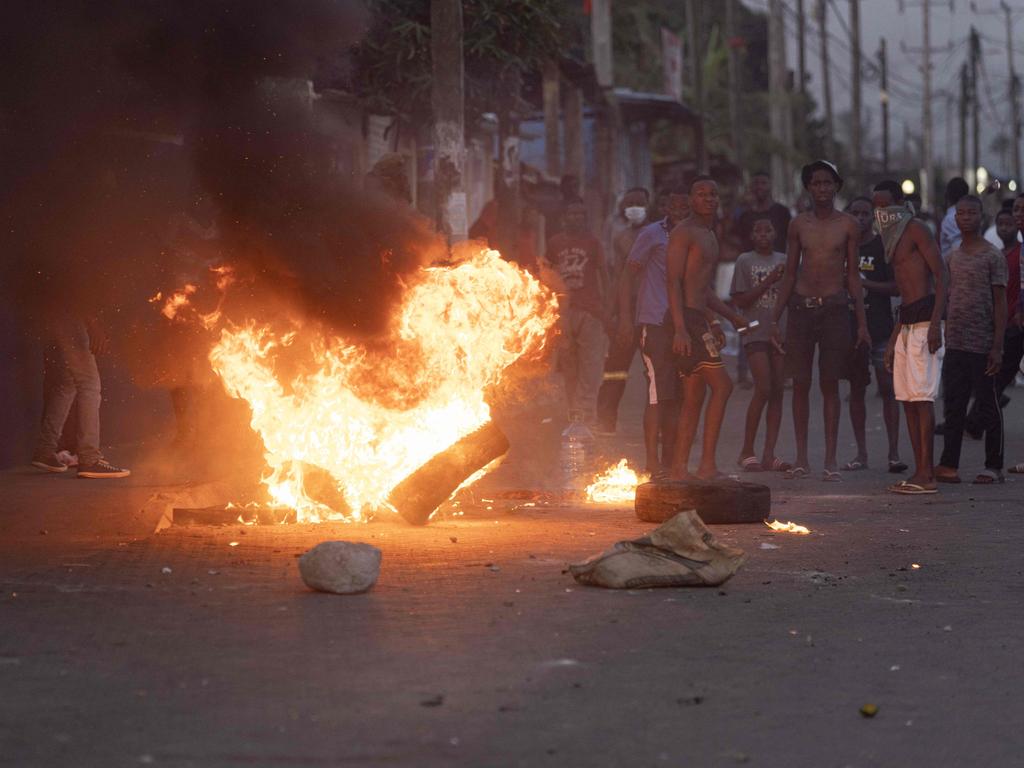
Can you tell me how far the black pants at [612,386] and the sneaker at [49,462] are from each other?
4402mm

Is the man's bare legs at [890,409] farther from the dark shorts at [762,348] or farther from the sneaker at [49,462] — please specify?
the sneaker at [49,462]

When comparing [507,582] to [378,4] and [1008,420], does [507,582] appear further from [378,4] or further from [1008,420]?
[378,4]

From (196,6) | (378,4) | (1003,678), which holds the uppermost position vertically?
(378,4)

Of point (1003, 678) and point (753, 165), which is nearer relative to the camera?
point (1003, 678)

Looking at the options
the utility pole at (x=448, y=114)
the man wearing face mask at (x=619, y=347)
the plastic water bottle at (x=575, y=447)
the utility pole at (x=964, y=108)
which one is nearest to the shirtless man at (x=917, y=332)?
the man wearing face mask at (x=619, y=347)

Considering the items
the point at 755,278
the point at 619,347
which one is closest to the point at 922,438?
the point at 755,278

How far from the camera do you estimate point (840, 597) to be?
21.6ft

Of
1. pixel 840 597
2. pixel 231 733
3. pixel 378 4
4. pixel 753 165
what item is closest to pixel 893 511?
pixel 840 597

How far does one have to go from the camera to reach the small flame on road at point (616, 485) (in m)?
9.70

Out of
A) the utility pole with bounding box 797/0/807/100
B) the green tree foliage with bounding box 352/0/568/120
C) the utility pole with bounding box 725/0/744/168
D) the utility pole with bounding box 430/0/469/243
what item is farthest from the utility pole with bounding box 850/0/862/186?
the utility pole with bounding box 430/0/469/243

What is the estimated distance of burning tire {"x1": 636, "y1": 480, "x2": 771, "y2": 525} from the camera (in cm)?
842

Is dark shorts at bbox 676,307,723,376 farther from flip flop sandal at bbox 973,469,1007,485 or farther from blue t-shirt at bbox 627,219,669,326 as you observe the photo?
flip flop sandal at bbox 973,469,1007,485

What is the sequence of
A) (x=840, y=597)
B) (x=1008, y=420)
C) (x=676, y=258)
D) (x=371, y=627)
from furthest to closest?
1. (x=1008, y=420)
2. (x=676, y=258)
3. (x=840, y=597)
4. (x=371, y=627)

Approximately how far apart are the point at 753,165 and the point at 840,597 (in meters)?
49.1
